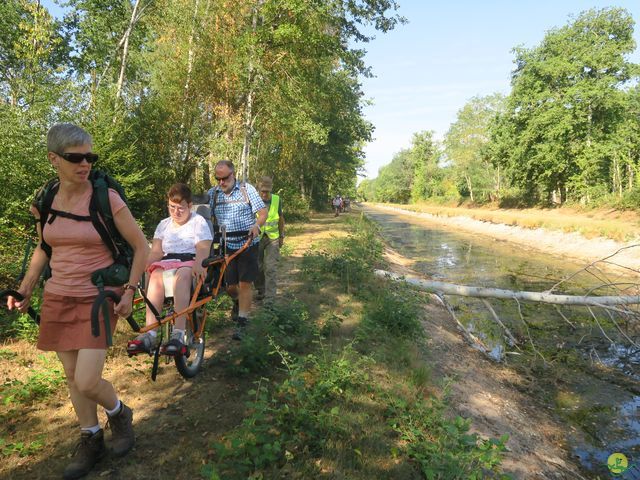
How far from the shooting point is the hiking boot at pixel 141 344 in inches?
120

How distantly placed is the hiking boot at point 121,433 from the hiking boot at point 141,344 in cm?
42

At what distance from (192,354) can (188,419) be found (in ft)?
2.94

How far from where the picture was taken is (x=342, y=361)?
409cm

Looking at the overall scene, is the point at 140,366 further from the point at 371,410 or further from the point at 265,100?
the point at 265,100

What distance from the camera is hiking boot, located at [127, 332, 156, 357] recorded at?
3041mm

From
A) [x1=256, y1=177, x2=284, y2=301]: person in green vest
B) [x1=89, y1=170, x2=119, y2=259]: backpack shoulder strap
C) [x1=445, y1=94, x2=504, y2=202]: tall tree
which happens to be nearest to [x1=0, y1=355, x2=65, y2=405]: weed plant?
[x1=89, y1=170, x2=119, y2=259]: backpack shoulder strap

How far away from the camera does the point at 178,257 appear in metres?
3.83

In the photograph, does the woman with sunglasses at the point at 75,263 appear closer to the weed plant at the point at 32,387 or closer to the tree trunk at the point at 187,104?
the weed plant at the point at 32,387

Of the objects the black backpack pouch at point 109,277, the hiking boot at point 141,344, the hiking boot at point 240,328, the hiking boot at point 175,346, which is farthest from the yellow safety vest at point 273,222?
the black backpack pouch at point 109,277

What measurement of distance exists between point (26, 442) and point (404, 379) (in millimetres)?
3983

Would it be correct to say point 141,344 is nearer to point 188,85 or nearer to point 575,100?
point 188,85

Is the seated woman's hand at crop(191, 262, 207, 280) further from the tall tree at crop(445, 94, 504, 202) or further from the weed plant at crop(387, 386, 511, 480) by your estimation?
the tall tree at crop(445, 94, 504, 202)

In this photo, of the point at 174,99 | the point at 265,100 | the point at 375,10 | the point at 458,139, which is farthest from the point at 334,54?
the point at 458,139

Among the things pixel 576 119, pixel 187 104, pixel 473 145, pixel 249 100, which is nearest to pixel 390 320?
pixel 249 100
